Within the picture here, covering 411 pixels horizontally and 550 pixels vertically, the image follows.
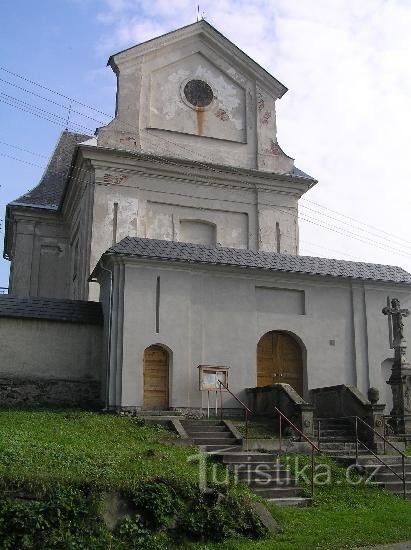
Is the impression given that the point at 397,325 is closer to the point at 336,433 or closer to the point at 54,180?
the point at 336,433

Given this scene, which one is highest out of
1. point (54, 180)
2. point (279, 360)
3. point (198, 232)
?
point (54, 180)

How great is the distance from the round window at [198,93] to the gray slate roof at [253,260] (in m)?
10.1

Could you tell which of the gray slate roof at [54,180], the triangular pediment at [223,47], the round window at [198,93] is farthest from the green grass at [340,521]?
the gray slate roof at [54,180]

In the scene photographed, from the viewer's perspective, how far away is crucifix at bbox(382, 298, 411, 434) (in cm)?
2022

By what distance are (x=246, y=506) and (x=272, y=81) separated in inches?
961

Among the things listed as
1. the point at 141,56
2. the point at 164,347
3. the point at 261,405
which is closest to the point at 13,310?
the point at 164,347

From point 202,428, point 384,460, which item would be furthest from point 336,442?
point 202,428

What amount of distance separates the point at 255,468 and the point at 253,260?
9529mm

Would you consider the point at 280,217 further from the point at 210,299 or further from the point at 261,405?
the point at 261,405

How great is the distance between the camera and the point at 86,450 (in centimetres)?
1311

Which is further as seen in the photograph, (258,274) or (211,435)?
(258,274)

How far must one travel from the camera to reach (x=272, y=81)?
31844 mm

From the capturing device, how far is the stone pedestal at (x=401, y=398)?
20.2m

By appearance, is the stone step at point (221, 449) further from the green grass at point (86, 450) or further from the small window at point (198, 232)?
the small window at point (198, 232)
